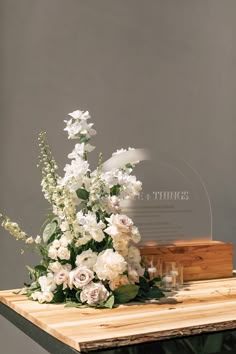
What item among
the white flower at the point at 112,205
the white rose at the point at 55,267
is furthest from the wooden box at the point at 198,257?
the white rose at the point at 55,267

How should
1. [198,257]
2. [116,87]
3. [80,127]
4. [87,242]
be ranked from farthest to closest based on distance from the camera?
[116,87] → [198,257] → [80,127] → [87,242]

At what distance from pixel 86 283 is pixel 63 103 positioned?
1822 millimetres

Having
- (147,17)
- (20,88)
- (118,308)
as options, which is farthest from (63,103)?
(118,308)

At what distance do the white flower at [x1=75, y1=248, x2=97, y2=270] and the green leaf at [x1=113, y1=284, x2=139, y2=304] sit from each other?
0.11 metres

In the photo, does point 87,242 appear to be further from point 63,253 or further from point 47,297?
point 47,297

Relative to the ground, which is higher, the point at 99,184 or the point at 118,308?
the point at 99,184

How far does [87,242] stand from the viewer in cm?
179

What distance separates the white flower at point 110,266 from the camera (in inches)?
66.8

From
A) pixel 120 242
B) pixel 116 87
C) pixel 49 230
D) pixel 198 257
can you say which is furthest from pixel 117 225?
pixel 116 87

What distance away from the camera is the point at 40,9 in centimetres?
329

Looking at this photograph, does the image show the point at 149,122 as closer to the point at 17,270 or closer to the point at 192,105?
the point at 192,105

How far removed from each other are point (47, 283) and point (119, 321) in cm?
36

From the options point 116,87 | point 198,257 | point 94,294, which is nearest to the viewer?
point 94,294

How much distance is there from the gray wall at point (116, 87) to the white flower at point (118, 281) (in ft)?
3.34
